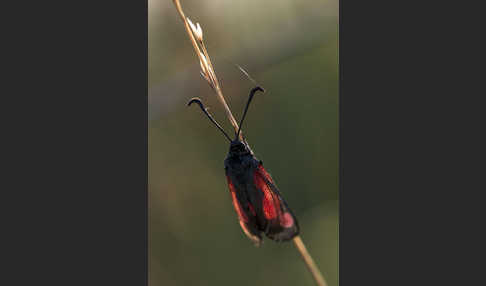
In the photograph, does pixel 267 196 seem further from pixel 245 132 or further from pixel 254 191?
pixel 245 132

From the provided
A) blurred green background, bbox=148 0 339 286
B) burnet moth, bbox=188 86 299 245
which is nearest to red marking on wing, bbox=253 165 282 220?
burnet moth, bbox=188 86 299 245

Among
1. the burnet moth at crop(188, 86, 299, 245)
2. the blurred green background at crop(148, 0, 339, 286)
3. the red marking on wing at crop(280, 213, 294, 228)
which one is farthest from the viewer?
the blurred green background at crop(148, 0, 339, 286)

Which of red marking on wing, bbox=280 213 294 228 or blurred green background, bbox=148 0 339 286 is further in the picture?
blurred green background, bbox=148 0 339 286

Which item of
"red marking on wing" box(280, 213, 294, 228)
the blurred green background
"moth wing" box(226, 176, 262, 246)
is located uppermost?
the blurred green background

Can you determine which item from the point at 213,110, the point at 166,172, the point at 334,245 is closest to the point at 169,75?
the point at 213,110

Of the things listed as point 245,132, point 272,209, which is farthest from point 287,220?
point 245,132

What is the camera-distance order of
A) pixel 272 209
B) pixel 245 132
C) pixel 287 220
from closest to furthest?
pixel 287 220, pixel 272 209, pixel 245 132

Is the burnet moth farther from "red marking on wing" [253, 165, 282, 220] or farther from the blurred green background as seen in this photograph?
the blurred green background
